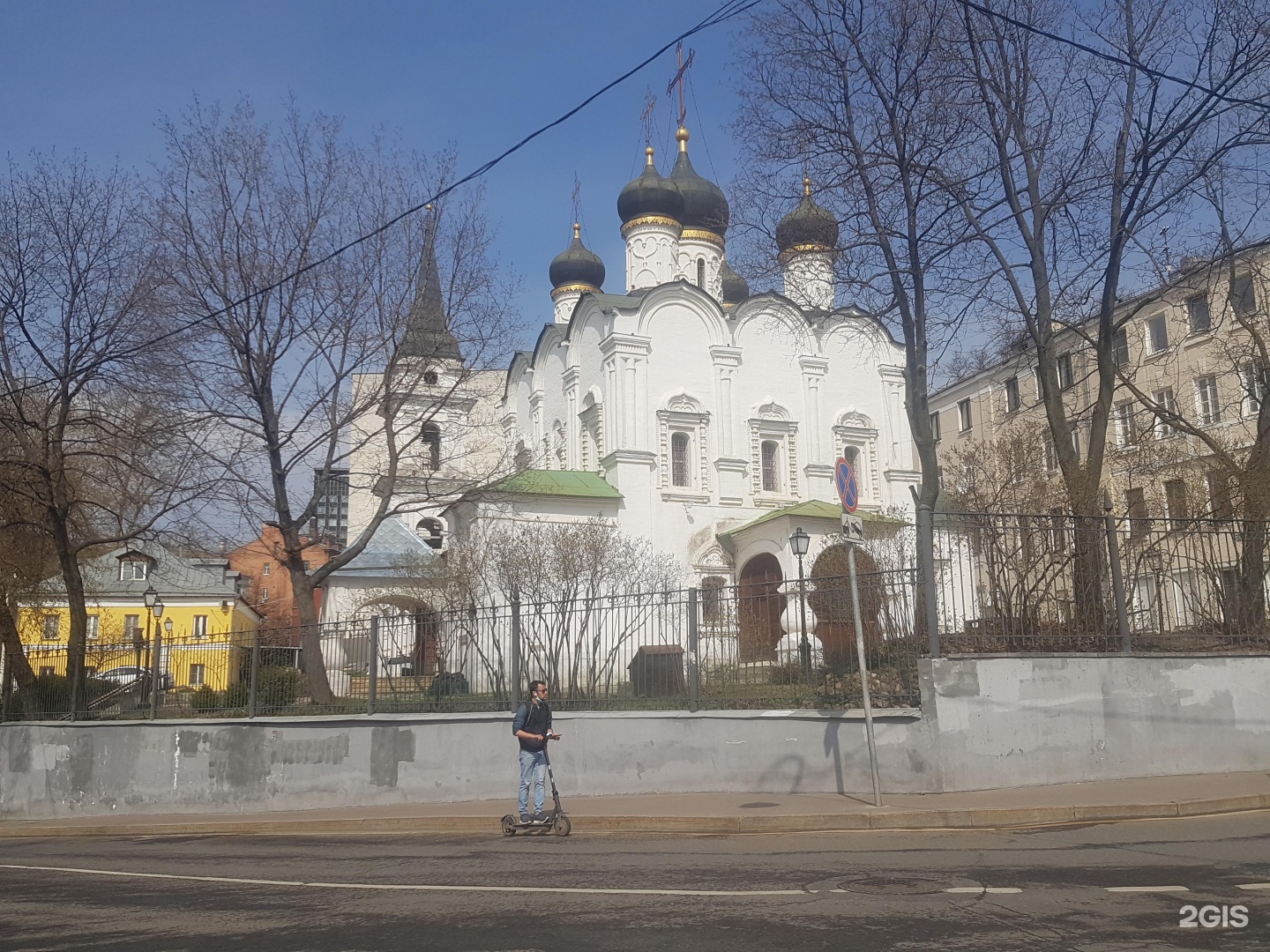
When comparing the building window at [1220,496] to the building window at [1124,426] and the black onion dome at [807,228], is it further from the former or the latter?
the black onion dome at [807,228]

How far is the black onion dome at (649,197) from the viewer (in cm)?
4159

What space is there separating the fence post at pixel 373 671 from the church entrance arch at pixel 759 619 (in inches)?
201

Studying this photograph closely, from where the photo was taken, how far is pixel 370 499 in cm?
4616

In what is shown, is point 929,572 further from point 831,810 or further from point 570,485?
point 570,485

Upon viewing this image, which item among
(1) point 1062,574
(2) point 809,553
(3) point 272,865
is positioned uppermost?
(2) point 809,553

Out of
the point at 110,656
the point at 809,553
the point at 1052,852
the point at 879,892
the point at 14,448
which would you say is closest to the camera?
the point at 879,892

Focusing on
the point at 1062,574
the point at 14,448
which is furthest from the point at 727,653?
the point at 14,448

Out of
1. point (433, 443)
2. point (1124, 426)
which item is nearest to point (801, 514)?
point (1124, 426)

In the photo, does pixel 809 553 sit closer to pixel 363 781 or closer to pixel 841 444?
pixel 841 444

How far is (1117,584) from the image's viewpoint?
43.8 feet

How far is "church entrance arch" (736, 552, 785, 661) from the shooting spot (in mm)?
13086

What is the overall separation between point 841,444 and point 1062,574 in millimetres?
26671
